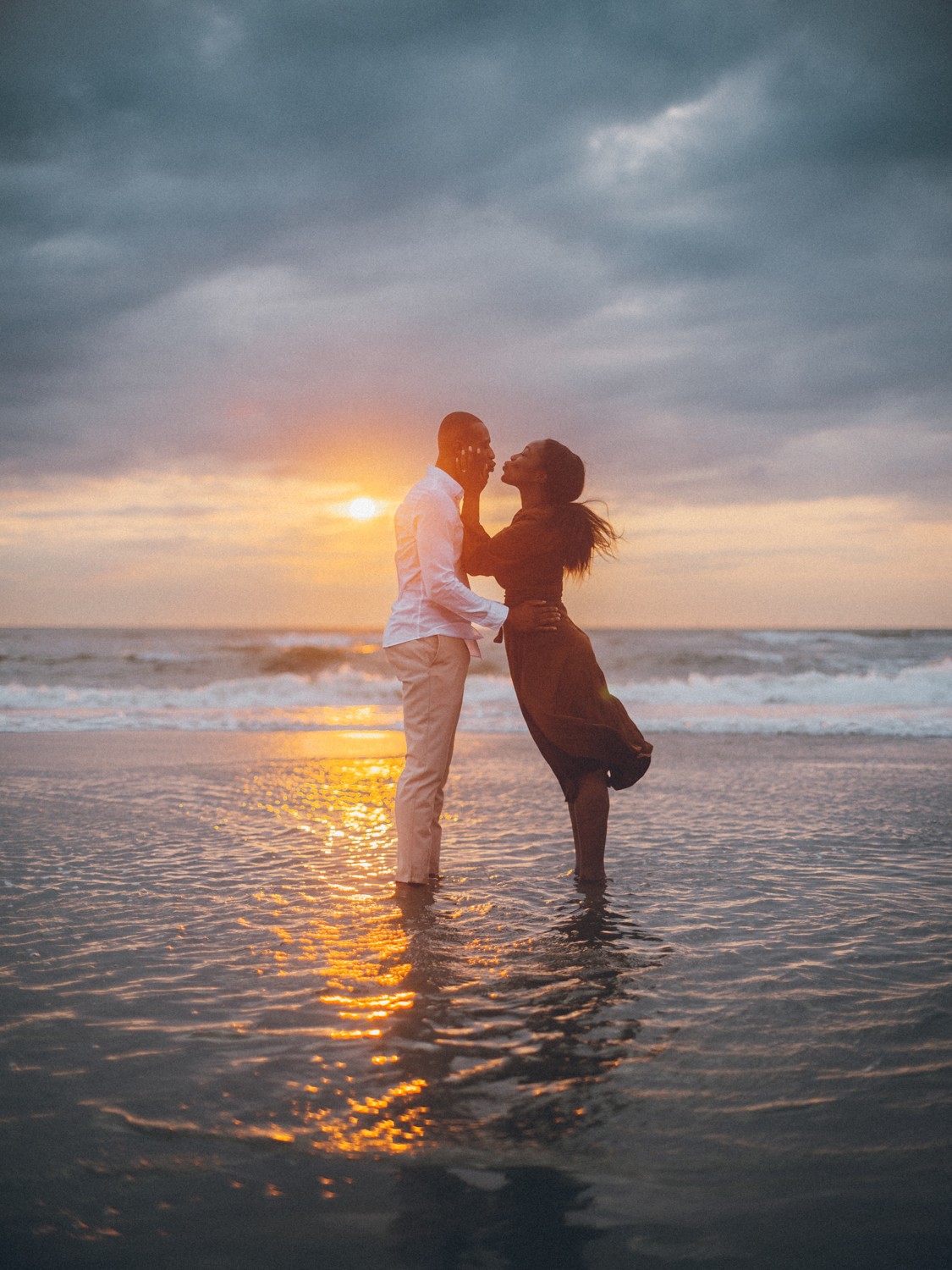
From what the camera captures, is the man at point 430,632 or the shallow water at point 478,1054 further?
the man at point 430,632

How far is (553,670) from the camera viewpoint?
4.87 meters

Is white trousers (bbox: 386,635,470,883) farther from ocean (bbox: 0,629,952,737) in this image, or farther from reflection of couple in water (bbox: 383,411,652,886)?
ocean (bbox: 0,629,952,737)

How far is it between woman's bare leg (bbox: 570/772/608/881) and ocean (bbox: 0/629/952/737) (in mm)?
8525

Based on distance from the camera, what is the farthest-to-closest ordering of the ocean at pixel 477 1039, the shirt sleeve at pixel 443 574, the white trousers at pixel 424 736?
the white trousers at pixel 424 736
the shirt sleeve at pixel 443 574
the ocean at pixel 477 1039

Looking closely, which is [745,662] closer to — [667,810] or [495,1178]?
[667,810]

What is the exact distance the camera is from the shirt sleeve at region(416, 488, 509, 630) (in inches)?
181

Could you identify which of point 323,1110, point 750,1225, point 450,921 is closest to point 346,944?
point 450,921

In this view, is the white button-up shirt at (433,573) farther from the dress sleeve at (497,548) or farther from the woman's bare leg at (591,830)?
the woman's bare leg at (591,830)

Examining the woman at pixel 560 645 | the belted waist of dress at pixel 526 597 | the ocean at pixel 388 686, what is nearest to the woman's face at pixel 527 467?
the woman at pixel 560 645

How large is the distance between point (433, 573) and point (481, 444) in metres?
0.78

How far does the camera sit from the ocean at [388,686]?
14695mm

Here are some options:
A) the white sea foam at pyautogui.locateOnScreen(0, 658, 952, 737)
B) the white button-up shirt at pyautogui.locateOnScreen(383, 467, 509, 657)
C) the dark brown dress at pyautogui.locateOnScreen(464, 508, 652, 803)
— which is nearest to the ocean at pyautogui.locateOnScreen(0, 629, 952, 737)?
the white sea foam at pyautogui.locateOnScreen(0, 658, 952, 737)

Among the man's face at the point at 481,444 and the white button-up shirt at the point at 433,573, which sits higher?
the man's face at the point at 481,444

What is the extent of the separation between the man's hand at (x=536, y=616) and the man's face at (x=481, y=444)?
76cm
